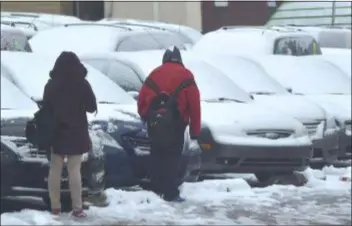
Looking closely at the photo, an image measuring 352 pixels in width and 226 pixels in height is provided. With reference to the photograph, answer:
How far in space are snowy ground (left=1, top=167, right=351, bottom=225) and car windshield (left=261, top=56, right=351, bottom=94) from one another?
11.4ft

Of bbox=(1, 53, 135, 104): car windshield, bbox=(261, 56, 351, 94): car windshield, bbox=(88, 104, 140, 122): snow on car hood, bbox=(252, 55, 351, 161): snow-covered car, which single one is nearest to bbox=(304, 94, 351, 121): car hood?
Result: bbox=(252, 55, 351, 161): snow-covered car

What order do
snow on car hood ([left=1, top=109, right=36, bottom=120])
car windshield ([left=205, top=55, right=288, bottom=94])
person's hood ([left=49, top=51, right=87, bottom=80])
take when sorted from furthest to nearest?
1. car windshield ([left=205, top=55, right=288, bottom=94])
2. snow on car hood ([left=1, top=109, right=36, bottom=120])
3. person's hood ([left=49, top=51, right=87, bottom=80])

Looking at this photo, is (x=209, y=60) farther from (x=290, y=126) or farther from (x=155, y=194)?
(x=155, y=194)

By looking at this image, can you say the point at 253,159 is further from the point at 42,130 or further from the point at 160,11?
the point at 160,11

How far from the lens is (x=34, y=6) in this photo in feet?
78.6

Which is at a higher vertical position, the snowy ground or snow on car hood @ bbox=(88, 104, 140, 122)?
snow on car hood @ bbox=(88, 104, 140, 122)

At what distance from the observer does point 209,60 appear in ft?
47.1

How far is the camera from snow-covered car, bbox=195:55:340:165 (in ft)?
43.5

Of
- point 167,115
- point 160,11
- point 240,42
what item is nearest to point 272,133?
point 167,115

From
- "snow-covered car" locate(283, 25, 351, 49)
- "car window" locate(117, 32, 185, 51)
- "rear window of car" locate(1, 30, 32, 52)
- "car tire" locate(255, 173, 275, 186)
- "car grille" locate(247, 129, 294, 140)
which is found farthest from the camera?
"snow-covered car" locate(283, 25, 351, 49)

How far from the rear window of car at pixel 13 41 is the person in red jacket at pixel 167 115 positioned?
3.52 m

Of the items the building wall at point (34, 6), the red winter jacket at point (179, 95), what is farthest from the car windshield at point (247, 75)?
the building wall at point (34, 6)

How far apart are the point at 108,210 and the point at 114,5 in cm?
1992

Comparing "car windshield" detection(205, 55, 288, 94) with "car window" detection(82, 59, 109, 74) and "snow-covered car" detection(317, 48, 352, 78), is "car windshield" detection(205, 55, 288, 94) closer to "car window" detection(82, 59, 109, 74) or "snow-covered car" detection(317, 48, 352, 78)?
"car window" detection(82, 59, 109, 74)
